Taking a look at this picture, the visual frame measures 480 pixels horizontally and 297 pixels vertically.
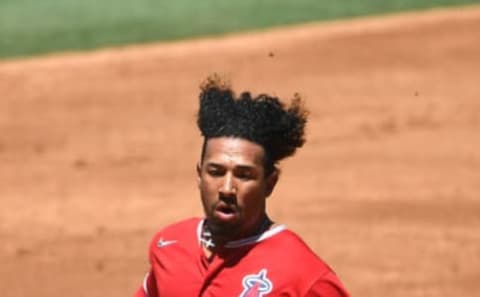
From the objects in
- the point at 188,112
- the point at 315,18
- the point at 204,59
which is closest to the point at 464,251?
the point at 188,112

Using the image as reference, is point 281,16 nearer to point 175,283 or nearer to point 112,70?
point 112,70

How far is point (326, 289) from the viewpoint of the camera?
17.0 ft

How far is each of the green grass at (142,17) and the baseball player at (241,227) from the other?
1073 cm

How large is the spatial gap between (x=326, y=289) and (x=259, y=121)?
2.25 ft

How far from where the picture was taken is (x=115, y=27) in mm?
16562

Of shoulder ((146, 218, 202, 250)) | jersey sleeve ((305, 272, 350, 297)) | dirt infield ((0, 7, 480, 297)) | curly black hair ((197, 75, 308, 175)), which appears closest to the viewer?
jersey sleeve ((305, 272, 350, 297))

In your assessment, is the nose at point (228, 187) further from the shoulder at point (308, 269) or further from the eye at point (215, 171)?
the shoulder at point (308, 269)

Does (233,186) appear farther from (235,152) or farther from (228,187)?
(235,152)

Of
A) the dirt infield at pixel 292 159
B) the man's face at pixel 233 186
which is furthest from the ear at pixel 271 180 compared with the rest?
the dirt infield at pixel 292 159

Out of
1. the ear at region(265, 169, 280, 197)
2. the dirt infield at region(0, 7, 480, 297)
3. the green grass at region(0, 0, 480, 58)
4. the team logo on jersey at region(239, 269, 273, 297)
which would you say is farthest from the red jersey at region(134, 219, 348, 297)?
the green grass at region(0, 0, 480, 58)

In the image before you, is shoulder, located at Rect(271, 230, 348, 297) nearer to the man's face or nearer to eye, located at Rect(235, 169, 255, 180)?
the man's face

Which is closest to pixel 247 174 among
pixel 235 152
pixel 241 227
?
pixel 235 152

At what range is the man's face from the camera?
5246mm

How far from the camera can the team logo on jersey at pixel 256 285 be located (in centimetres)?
524
